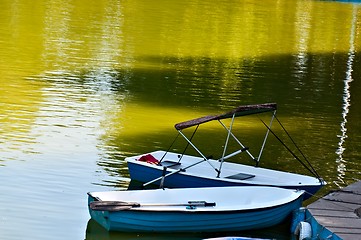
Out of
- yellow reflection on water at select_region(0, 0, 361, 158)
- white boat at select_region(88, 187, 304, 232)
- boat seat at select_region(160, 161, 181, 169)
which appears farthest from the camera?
yellow reflection on water at select_region(0, 0, 361, 158)

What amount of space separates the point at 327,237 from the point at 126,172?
5.25m

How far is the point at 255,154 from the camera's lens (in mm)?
19547

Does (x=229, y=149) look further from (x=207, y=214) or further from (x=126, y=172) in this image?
(x=207, y=214)

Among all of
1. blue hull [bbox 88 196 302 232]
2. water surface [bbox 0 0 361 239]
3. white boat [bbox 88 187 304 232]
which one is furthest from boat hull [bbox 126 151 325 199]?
blue hull [bbox 88 196 302 232]

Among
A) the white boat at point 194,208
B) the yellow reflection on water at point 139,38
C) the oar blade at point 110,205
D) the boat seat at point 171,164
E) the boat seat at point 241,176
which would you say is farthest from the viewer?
the yellow reflection on water at point 139,38

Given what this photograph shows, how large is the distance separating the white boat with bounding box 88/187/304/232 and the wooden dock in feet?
1.43

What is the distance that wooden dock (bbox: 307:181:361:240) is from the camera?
13.2m

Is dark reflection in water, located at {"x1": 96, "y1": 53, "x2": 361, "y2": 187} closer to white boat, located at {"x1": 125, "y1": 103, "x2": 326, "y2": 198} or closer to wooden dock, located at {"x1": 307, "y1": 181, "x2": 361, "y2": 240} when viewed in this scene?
white boat, located at {"x1": 125, "y1": 103, "x2": 326, "y2": 198}

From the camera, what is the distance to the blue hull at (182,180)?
49.9 feet

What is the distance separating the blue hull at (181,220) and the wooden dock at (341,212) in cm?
75

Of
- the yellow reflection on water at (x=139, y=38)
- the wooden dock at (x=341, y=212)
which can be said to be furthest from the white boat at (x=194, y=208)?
the yellow reflection on water at (x=139, y=38)

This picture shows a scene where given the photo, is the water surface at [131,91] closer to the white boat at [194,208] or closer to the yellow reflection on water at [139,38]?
the yellow reflection on water at [139,38]

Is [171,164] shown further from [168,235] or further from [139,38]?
[139,38]

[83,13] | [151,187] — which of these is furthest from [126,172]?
[83,13]
